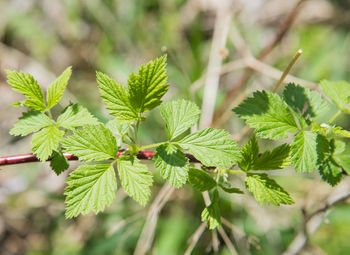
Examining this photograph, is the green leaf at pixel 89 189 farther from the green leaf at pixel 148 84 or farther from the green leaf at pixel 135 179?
the green leaf at pixel 148 84

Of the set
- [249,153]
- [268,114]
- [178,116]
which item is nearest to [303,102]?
[268,114]

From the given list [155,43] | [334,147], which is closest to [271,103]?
[334,147]

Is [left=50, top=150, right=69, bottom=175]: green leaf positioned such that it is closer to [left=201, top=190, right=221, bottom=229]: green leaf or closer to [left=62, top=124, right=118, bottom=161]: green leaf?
[left=62, top=124, right=118, bottom=161]: green leaf

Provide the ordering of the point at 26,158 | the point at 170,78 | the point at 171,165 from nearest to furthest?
the point at 171,165 < the point at 26,158 < the point at 170,78

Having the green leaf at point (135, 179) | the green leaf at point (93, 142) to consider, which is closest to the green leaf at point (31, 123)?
the green leaf at point (93, 142)

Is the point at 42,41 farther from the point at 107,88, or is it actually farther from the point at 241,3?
the point at 107,88

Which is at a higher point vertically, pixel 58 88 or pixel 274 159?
pixel 58 88

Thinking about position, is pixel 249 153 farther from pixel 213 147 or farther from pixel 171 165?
pixel 171 165
